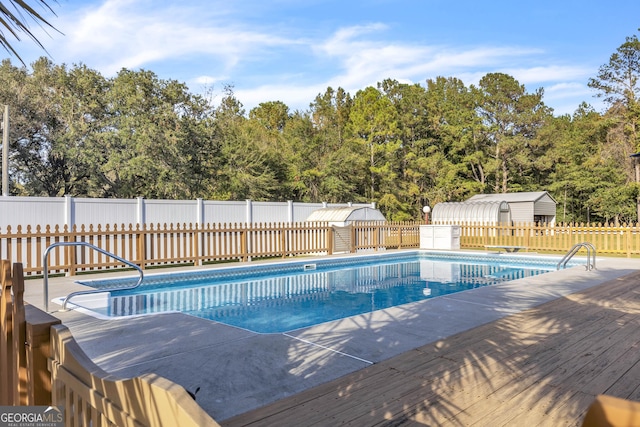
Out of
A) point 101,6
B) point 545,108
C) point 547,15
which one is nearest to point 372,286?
point 101,6

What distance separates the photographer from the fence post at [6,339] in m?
2.06

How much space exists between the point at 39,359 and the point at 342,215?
13649 millimetres

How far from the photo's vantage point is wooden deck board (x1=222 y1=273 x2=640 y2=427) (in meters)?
2.62

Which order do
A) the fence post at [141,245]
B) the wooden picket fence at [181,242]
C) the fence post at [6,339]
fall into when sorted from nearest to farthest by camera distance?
the fence post at [6,339] < the wooden picket fence at [181,242] < the fence post at [141,245]

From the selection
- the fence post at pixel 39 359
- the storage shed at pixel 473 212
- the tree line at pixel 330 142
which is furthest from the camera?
the storage shed at pixel 473 212

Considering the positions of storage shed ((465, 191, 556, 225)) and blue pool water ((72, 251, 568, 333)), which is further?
storage shed ((465, 191, 556, 225))

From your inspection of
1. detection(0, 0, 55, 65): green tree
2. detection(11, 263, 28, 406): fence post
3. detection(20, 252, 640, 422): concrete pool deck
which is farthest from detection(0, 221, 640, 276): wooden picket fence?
detection(0, 0, 55, 65): green tree

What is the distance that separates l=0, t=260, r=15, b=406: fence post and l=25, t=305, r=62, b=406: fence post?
1.00 feet

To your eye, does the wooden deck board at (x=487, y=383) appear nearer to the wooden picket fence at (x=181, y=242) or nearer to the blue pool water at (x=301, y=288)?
the blue pool water at (x=301, y=288)

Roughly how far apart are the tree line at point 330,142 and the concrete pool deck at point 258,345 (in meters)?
13.9

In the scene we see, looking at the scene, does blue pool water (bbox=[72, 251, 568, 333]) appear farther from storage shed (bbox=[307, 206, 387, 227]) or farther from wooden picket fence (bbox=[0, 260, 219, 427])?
wooden picket fence (bbox=[0, 260, 219, 427])

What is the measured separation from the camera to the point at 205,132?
68.5 ft

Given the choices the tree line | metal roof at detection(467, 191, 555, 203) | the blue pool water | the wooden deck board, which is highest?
the tree line

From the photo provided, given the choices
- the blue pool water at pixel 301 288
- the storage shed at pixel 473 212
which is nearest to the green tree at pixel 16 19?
the blue pool water at pixel 301 288
